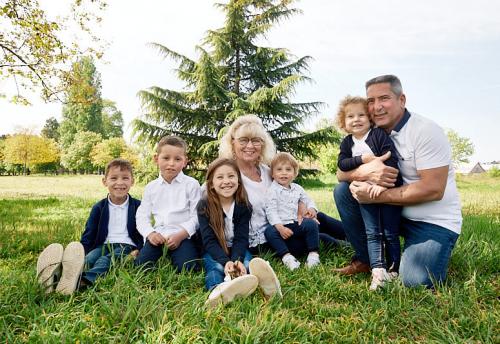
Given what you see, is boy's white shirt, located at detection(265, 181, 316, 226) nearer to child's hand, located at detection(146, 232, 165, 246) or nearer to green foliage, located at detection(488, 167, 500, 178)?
child's hand, located at detection(146, 232, 165, 246)

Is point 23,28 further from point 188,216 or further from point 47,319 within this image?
point 47,319

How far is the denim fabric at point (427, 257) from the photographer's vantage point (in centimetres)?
279

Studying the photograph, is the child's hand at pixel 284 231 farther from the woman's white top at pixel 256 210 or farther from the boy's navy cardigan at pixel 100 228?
the boy's navy cardigan at pixel 100 228

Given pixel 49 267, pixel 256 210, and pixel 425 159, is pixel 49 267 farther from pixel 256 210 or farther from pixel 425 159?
pixel 425 159

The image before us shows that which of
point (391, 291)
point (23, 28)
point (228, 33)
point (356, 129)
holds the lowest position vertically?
point (391, 291)

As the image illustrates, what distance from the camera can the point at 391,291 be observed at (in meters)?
2.69

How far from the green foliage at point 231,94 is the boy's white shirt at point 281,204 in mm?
10043

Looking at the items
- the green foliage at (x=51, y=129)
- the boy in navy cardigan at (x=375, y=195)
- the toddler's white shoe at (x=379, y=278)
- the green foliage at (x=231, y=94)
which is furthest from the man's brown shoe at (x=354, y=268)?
the green foliage at (x=51, y=129)

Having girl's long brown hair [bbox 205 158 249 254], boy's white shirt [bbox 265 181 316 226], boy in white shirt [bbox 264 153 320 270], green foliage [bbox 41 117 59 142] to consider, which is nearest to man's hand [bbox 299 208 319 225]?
boy in white shirt [bbox 264 153 320 270]

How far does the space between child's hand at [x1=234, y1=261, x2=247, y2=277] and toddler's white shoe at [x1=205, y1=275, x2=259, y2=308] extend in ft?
1.40

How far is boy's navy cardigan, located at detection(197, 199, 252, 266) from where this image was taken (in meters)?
3.09

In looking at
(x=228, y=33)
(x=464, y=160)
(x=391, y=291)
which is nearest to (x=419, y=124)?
(x=391, y=291)

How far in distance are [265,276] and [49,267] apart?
1558 mm

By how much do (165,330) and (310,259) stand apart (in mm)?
1796
